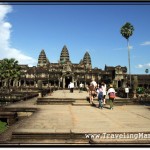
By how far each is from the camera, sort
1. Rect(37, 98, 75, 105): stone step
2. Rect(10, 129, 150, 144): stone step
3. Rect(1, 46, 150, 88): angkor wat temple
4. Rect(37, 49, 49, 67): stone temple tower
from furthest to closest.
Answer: Rect(37, 49, 49, 67): stone temple tower → Rect(1, 46, 150, 88): angkor wat temple → Rect(37, 98, 75, 105): stone step → Rect(10, 129, 150, 144): stone step

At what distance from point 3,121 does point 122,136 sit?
790 centimetres

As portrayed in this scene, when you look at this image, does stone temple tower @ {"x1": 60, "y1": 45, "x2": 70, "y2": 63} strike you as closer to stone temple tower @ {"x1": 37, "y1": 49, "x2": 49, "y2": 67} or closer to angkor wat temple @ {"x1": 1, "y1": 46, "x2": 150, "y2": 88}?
angkor wat temple @ {"x1": 1, "y1": 46, "x2": 150, "y2": 88}

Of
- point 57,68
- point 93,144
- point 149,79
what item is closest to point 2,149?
point 93,144

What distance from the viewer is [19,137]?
7.50m

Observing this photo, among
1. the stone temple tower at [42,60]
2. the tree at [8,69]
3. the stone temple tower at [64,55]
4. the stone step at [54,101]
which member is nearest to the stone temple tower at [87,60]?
the stone temple tower at [64,55]

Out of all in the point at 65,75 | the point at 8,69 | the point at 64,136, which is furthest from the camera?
the point at 65,75

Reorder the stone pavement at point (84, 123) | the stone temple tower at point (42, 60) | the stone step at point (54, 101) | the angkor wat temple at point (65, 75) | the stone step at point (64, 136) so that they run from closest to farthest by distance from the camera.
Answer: the stone step at point (64, 136)
the stone pavement at point (84, 123)
the stone step at point (54, 101)
the angkor wat temple at point (65, 75)
the stone temple tower at point (42, 60)

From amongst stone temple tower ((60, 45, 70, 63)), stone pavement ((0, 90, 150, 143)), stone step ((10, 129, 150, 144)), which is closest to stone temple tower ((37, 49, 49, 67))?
stone temple tower ((60, 45, 70, 63))

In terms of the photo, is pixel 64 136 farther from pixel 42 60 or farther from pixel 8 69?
pixel 42 60

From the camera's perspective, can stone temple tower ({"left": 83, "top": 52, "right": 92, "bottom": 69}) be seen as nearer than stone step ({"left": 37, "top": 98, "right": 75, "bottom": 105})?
No

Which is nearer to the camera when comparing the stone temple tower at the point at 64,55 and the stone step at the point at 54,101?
the stone step at the point at 54,101

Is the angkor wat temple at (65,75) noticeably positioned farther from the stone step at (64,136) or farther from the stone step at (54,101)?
the stone step at (64,136)

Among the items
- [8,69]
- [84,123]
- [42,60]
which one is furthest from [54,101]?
[42,60]

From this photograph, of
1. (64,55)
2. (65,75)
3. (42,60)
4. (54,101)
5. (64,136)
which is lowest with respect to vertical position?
(64,136)
